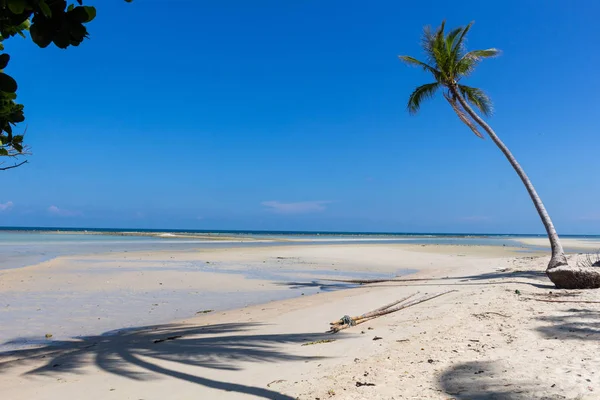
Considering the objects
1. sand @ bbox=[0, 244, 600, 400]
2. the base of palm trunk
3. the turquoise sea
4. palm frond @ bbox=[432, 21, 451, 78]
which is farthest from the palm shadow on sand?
the turquoise sea

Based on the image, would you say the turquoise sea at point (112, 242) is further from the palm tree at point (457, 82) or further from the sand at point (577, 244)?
the palm tree at point (457, 82)

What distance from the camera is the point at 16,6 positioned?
2.13 m

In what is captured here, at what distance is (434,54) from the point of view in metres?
16.8

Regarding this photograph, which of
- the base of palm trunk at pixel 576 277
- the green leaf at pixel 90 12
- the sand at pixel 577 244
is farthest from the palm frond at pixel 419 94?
the sand at pixel 577 244

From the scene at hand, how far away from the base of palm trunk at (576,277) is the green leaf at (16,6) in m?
11.6

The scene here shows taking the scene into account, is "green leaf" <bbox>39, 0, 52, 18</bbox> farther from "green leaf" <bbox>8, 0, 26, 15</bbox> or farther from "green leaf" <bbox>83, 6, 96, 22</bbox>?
"green leaf" <bbox>83, 6, 96, 22</bbox>

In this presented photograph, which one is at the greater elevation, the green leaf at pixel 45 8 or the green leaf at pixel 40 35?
the green leaf at pixel 45 8

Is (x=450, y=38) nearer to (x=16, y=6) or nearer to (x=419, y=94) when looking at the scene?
(x=419, y=94)

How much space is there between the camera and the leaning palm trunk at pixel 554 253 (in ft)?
33.2

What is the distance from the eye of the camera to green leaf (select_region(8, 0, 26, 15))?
83.8 inches

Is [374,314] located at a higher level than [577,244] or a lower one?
higher

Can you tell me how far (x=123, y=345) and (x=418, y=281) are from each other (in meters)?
10.7

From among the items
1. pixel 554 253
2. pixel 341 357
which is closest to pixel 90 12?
pixel 341 357

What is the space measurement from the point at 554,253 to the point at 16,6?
1573 cm
